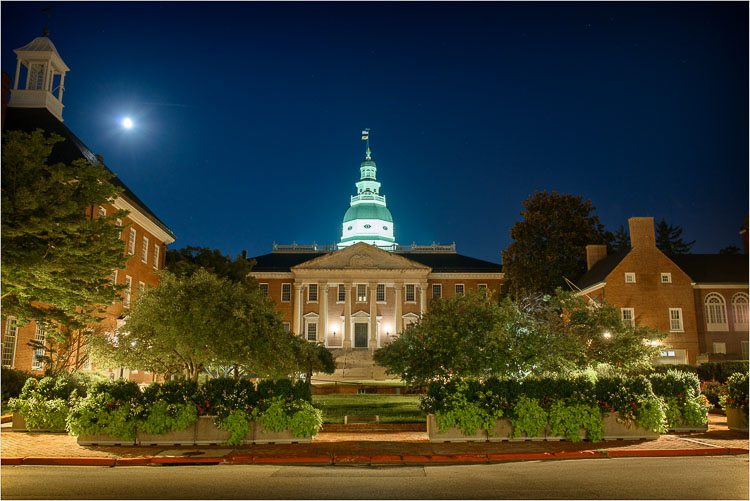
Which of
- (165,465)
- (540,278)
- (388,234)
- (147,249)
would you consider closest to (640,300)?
(540,278)

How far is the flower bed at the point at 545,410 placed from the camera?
1470cm

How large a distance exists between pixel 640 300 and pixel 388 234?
58991 mm

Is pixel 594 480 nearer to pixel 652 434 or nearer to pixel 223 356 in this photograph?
pixel 652 434

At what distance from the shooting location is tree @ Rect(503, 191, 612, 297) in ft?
154

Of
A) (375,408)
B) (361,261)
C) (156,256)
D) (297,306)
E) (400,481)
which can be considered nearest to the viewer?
(400,481)

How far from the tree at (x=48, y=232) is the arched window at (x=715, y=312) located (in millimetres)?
41172

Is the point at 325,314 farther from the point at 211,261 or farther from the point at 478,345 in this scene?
the point at 478,345

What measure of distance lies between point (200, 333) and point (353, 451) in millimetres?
5634

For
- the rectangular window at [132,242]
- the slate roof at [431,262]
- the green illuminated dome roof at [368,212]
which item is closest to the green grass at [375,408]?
the rectangular window at [132,242]

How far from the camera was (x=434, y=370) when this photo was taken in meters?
18.4

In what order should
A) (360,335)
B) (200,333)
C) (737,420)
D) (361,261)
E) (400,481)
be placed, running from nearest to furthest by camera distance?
(400,481), (200,333), (737,420), (360,335), (361,261)

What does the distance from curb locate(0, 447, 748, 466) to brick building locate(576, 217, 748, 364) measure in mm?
30033

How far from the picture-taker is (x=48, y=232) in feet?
51.4

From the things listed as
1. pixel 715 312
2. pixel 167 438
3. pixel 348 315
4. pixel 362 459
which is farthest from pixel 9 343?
pixel 348 315
